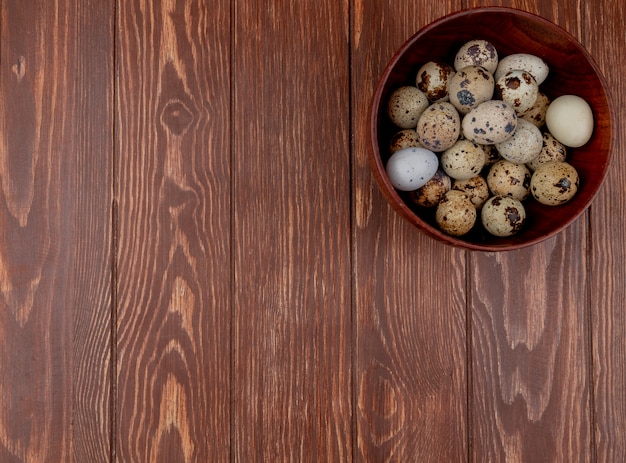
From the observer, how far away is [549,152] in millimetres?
720

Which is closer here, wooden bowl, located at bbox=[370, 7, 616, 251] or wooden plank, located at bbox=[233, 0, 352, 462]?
wooden bowl, located at bbox=[370, 7, 616, 251]

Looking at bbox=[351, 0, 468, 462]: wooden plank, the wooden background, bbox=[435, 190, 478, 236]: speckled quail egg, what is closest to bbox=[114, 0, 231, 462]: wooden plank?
the wooden background

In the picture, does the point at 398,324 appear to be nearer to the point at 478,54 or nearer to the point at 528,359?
the point at 528,359

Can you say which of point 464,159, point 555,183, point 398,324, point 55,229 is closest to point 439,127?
point 464,159

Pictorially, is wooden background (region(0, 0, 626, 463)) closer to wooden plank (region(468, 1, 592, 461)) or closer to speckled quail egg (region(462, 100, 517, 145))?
wooden plank (region(468, 1, 592, 461))

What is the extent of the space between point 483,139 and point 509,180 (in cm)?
6

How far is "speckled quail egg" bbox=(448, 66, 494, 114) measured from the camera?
69 centimetres

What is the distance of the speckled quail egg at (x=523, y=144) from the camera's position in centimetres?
70

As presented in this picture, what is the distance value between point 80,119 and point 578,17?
700 mm

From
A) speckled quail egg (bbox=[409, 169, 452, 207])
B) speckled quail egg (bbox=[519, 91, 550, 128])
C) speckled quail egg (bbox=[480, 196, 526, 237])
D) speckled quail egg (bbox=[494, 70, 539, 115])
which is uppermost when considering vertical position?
speckled quail egg (bbox=[494, 70, 539, 115])

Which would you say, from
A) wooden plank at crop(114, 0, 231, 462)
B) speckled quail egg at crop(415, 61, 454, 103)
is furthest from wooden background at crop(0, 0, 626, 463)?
speckled quail egg at crop(415, 61, 454, 103)

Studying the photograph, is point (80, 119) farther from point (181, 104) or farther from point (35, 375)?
point (35, 375)

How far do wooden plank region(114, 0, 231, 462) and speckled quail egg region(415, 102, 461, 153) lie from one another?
0.27 metres

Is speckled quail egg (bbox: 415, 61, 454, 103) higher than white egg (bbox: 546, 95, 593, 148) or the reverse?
higher
